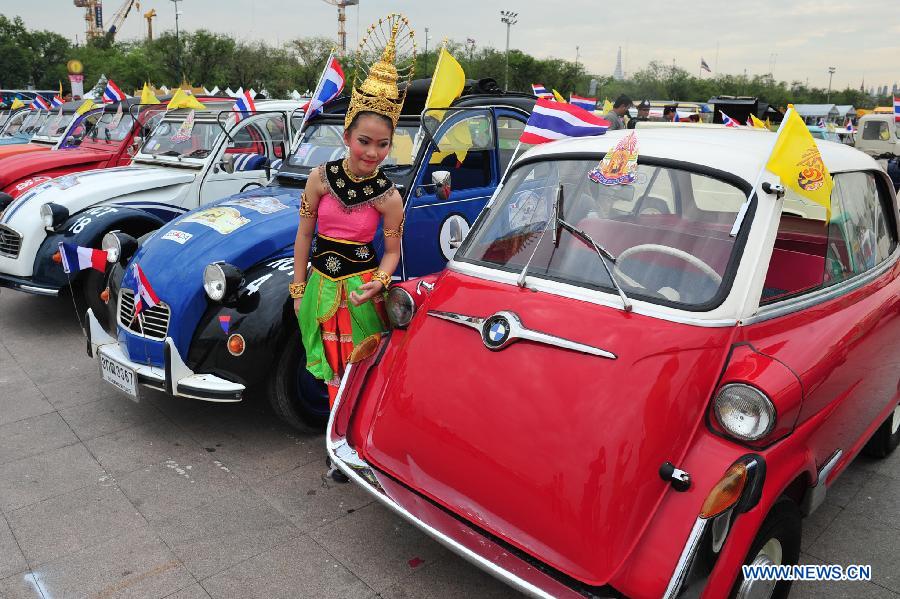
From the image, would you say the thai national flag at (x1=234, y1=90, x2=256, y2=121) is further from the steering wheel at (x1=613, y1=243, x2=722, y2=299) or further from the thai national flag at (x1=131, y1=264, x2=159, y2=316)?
the steering wheel at (x1=613, y1=243, x2=722, y2=299)

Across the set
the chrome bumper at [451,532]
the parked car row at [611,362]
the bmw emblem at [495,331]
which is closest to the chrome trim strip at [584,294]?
the parked car row at [611,362]

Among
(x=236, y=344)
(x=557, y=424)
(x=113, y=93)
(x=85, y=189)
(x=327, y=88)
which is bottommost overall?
(x=236, y=344)

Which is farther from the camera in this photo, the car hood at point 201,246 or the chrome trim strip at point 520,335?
the car hood at point 201,246

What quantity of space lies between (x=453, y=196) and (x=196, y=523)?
9.32 feet

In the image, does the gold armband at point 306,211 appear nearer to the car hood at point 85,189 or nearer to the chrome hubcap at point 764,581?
the chrome hubcap at point 764,581

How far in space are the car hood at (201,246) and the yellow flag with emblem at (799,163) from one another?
9.56 ft

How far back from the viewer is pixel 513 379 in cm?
253

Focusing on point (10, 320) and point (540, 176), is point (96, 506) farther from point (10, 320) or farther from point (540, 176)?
point (10, 320)

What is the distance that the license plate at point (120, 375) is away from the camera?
4059 millimetres

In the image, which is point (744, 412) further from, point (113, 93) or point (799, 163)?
point (113, 93)

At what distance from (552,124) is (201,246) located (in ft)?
7.62

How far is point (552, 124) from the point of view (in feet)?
13.3

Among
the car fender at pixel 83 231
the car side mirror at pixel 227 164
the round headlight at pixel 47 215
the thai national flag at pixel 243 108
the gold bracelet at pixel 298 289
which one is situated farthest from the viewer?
the thai national flag at pixel 243 108

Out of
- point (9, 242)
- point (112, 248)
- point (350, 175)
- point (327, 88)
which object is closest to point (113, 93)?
point (9, 242)
